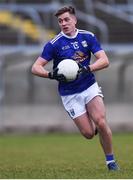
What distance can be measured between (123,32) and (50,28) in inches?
98.1

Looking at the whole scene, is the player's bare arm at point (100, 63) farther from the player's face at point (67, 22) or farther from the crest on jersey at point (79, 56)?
the player's face at point (67, 22)

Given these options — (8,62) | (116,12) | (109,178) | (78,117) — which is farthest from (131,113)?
(109,178)

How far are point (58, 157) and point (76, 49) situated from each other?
3.62 meters

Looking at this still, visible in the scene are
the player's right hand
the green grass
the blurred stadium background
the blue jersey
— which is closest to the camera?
the green grass

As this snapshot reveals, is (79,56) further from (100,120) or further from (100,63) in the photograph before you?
(100,120)

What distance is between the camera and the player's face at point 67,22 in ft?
31.0

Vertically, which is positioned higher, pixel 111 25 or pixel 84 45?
pixel 111 25

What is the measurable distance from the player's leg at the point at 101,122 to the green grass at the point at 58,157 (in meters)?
0.27

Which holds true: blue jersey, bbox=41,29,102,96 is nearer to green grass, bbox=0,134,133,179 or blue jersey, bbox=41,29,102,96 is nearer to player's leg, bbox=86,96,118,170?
player's leg, bbox=86,96,118,170

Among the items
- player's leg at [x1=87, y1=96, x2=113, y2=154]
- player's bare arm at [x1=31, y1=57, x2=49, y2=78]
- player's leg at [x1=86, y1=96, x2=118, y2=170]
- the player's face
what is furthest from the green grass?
the player's face

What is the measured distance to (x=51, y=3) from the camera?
2388cm

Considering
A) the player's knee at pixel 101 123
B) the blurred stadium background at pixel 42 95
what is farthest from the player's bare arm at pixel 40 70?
the blurred stadium background at pixel 42 95

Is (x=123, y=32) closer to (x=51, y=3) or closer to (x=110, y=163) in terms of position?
(x=51, y=3)

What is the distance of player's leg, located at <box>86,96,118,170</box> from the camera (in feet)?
31.1
